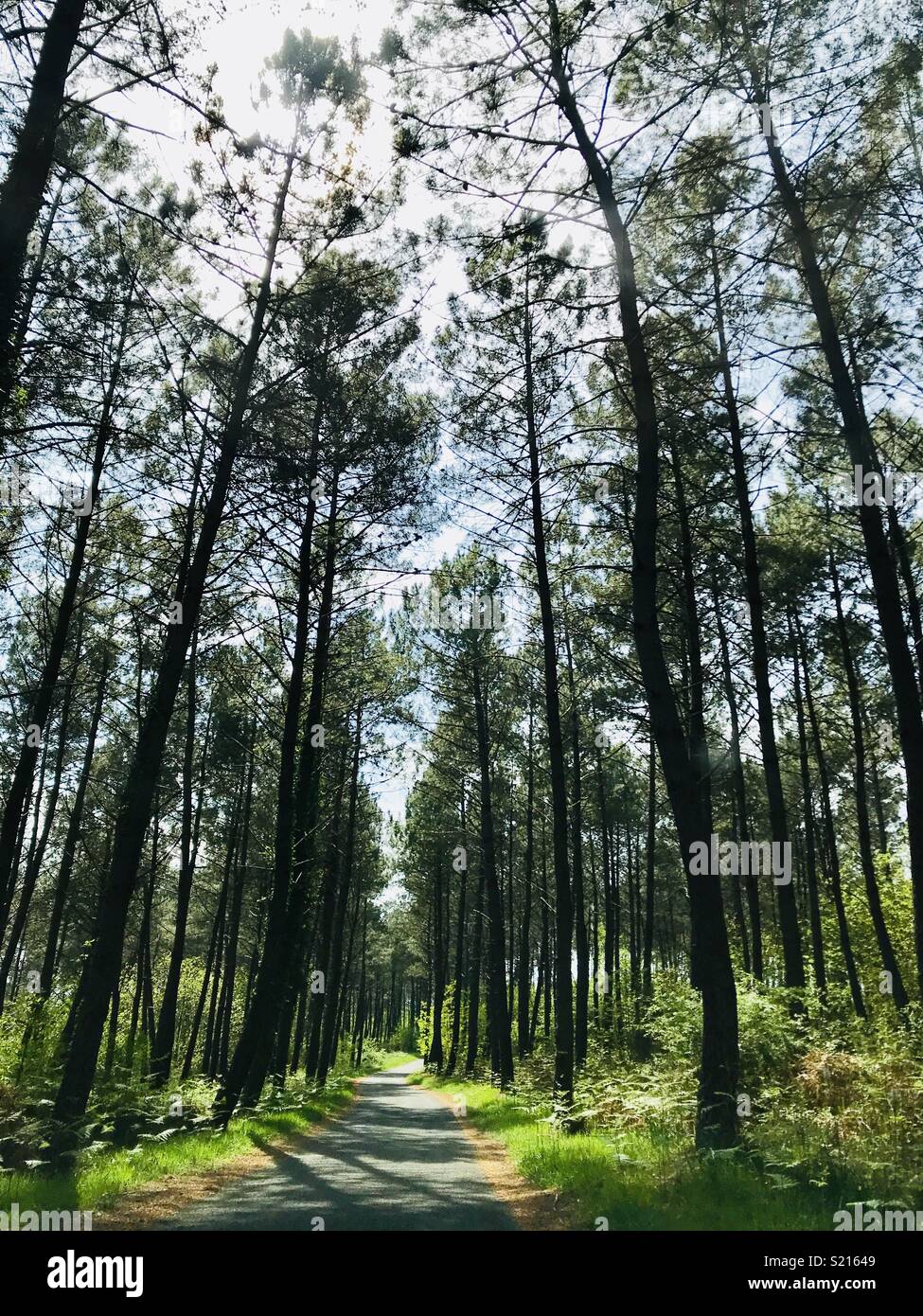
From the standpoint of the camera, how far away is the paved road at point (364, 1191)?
603 centimetres

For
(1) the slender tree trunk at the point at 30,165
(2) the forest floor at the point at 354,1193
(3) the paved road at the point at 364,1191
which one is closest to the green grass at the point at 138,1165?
(2) the forest floor at the point at 354,1193

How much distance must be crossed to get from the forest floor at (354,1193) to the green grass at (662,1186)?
33 centimetres

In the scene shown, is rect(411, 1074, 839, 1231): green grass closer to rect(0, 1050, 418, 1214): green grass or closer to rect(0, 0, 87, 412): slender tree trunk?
rect(0, 1050, 418, 1214): green grass

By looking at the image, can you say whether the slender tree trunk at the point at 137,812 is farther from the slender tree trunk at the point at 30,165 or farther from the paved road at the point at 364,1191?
the slender tree trunk at the point at 30,165

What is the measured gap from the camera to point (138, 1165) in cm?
803

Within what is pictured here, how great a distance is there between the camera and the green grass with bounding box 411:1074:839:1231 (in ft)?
17.1

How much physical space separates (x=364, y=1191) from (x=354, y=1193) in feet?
0.52

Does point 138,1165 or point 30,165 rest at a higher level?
point 30,165

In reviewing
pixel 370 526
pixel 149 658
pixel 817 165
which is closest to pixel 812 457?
pixel 817 165

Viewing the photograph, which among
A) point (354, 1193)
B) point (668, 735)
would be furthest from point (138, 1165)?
point (668, 735)

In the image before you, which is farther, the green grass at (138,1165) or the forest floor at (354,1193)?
the green grass at (138,1165)

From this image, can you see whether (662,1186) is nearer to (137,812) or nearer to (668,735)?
(668,735)

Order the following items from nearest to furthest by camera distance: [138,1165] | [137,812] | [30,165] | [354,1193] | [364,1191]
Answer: [30,165], [354,1193], [364,1191], [138,1165], [137,812]
